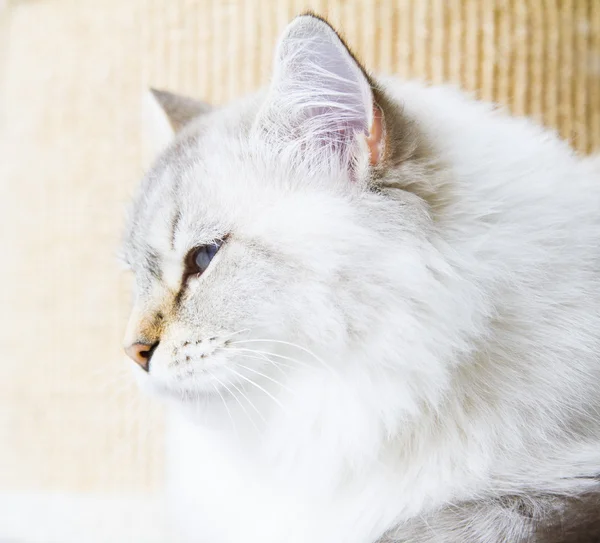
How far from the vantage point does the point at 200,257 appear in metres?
0.88

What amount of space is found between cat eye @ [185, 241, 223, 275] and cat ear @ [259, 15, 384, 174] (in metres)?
0.16

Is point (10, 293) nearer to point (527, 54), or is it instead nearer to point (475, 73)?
point (475, 73)

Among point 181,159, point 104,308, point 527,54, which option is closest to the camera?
point 181,159

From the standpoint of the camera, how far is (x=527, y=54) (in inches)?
56.2

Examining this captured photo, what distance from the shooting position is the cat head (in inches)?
31.1

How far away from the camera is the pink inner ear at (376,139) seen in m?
0.78

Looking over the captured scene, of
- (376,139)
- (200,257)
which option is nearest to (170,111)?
(200,257)

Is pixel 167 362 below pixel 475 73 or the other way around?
below

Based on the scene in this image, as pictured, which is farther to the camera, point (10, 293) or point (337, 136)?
point (10, 293)

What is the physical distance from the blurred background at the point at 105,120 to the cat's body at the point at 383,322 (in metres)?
Answer: 0.60

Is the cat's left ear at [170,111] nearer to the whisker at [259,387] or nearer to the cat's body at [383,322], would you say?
the cat's body at [383,322]

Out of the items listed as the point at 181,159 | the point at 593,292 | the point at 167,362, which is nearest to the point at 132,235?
the point at 181,159

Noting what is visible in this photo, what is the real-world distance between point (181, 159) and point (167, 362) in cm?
32

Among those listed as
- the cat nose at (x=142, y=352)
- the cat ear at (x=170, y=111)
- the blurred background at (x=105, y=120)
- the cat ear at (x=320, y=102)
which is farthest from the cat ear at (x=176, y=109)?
the cat nose at (x=142, y=352)
